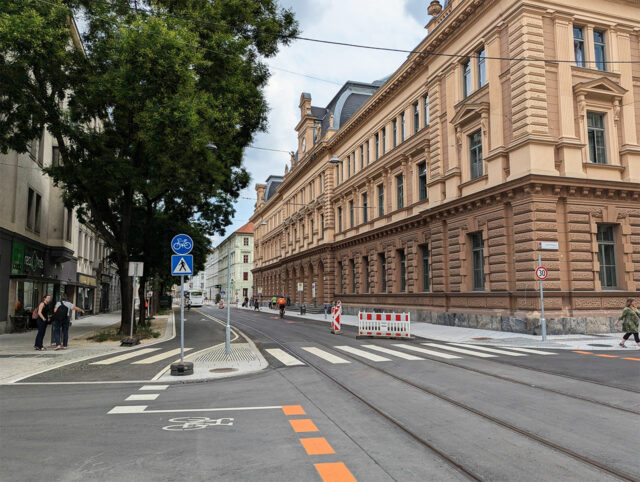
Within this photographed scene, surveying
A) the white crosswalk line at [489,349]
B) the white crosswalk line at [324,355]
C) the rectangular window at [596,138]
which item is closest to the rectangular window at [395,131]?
the rectangular window at [596,138]

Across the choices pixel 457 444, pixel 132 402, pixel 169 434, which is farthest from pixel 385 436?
pixel 132 402

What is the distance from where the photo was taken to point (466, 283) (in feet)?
81.3

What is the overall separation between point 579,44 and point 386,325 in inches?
616

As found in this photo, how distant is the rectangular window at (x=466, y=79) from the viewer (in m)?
25.6

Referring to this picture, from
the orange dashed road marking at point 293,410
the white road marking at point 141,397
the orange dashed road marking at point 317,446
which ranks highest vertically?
the orange dashed road marking at point 317,446

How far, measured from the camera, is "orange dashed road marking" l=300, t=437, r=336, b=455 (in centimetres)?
516

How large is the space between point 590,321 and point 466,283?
246 inches

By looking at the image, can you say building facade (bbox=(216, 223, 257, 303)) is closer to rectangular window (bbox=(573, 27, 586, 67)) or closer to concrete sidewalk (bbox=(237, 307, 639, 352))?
concrete sidewalk (bbox=(237, 307, 639, 352))

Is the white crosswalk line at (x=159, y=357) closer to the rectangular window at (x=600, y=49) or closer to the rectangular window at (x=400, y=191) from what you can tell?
the rectangular window at (x=400, y=191)

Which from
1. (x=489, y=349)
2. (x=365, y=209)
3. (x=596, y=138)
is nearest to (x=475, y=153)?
(x=596, y=138)

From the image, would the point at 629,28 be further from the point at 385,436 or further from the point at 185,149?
the point at 385,436

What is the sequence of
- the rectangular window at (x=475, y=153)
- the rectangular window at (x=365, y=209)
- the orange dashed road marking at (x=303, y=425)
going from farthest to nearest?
the rectangular window at (x=365, y=209) < the rectangular window at (x=475, y=153) < the orange dashed road marking at (x=303, y=425)

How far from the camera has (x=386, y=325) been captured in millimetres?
19438

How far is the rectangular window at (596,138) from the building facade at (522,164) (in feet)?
0.23
